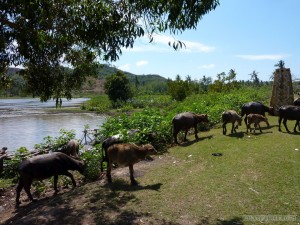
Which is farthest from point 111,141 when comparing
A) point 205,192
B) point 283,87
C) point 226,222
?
point 283,87

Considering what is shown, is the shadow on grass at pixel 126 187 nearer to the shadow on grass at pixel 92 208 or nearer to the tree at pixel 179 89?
the shadow on grass at pixel 92 208

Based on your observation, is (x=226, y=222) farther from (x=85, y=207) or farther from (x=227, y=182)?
(x=85, y=207)

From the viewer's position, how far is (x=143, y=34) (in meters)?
7.59

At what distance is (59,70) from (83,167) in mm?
3473

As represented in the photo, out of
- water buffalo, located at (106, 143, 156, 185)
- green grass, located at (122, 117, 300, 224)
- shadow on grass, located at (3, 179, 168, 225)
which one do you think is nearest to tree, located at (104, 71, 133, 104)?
green grass, located at (122, 117, 300, 224)

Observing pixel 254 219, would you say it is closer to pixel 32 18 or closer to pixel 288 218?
pixel 288 218

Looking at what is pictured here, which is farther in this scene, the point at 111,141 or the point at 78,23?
the point at 111,141

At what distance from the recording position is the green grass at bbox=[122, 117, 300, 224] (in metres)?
7.75

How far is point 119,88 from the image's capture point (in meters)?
67.8

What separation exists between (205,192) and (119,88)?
5988cm

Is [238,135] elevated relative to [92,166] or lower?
elevated

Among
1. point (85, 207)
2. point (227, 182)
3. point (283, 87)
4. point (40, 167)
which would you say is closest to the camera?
point (85, 207)

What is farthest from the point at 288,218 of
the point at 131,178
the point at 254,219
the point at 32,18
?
the point at 32,18

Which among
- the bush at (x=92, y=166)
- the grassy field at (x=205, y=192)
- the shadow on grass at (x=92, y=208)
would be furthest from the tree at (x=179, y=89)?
the shadow on grass at (x=92, y=208)
